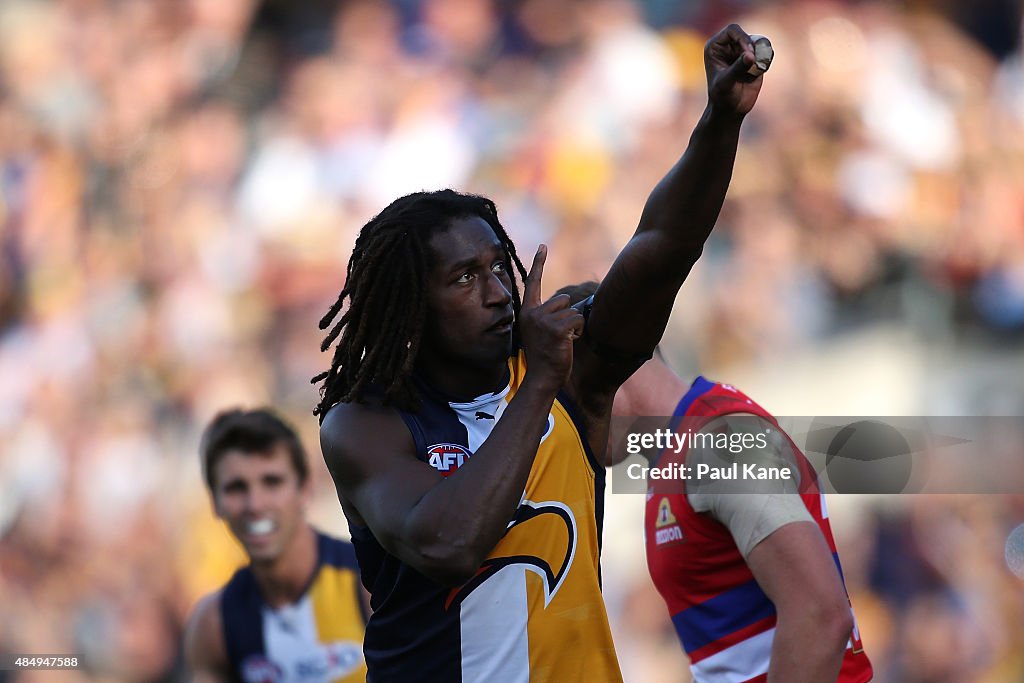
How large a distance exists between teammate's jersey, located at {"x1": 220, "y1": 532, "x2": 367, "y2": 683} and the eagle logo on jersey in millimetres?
2564

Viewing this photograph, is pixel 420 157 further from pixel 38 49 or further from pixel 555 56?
pixel 38 49

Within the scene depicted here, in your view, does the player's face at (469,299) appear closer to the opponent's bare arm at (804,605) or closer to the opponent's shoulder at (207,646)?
the opponent's bare arm at (804,605)

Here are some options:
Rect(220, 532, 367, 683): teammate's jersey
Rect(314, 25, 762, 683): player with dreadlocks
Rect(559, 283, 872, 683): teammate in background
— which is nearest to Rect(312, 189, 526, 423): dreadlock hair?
Rect(314, 25, 762, 683): player with dreadlocks

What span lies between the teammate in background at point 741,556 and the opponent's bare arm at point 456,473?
28.7 inches

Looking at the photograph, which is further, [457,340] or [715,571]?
[715,571]

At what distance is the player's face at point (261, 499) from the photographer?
4.95m

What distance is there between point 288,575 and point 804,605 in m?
2.59

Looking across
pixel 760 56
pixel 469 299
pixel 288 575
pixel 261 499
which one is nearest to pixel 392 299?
pixel 469 299

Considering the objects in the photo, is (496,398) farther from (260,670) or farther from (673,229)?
(260,670)

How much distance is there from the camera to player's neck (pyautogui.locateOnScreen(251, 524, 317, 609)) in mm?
5023

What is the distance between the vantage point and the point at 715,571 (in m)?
3.45

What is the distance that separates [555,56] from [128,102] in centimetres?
324

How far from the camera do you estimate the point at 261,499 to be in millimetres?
4992

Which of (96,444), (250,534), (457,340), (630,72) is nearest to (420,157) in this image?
(630,72)
